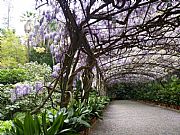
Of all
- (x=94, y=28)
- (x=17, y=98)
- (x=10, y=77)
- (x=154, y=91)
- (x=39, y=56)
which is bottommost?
(x=17, y=98)

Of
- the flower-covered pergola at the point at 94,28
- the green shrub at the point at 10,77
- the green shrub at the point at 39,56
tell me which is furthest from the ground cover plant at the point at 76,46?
the green shrub at the point at 39,56

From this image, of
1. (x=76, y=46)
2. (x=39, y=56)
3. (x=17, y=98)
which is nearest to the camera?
(x=76, y=46)

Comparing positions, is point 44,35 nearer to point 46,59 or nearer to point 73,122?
point 73,122

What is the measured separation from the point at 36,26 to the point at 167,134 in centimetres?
353

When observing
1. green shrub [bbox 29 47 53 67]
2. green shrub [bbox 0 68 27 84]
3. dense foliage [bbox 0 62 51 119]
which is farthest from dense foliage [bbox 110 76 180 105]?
dense foliage [bbox 0 62 51 119]

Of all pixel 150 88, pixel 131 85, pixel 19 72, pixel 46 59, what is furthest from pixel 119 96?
pixel 19 72

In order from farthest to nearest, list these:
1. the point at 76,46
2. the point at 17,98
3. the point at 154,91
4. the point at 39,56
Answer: the point at 154,91 < the point at 39,56 < the point at 17,98 < the point at 76,46

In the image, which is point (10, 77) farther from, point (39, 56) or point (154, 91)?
point (154, 91)

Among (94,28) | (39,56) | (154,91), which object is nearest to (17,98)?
(94,28)

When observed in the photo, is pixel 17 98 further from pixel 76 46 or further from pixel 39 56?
pixel 39 56

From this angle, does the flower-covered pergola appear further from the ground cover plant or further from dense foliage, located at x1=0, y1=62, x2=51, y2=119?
dense foliage, located at x1=0, y1=62, x2=51, y2=119

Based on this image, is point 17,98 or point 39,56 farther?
point 39,56

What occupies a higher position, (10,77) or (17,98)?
(10,77)

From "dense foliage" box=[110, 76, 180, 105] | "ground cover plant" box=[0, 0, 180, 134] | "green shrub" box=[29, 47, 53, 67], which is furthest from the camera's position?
"green shrub" box=[29, 47, 53, 67]
